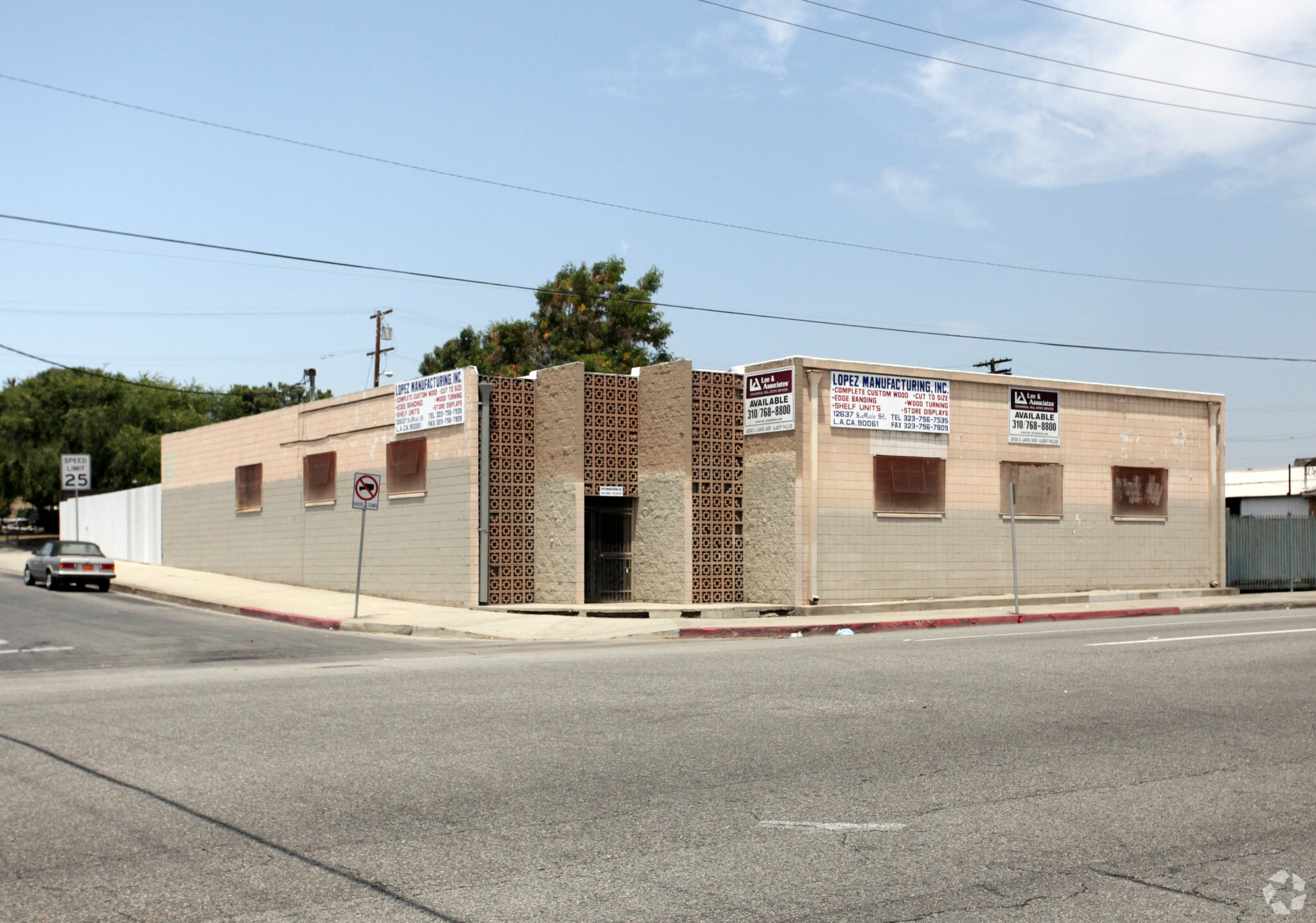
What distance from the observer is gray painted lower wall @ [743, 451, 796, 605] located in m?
25.0

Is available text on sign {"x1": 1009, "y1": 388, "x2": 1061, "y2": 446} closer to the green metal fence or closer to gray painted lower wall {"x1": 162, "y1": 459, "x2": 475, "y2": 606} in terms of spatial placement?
the green metal fence

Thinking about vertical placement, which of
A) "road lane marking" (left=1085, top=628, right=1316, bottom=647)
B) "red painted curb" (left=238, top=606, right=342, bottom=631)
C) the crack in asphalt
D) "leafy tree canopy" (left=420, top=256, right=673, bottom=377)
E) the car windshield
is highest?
"leafy tree canopy" (left=420, top=256, right=673, bottom=377)

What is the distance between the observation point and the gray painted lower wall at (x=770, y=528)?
2500 centimetres

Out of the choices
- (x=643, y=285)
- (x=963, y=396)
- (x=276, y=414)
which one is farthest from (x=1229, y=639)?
(x=643, y=285)

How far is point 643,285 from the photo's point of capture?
49.9 metres

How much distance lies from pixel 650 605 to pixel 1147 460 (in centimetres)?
1372

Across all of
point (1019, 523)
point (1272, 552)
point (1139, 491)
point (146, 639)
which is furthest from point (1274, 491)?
point (146, 639)

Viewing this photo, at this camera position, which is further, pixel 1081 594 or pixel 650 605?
pixel 1081 594

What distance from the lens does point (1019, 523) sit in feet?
90.3

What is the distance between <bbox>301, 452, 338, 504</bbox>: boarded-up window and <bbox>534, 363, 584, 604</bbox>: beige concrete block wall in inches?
275

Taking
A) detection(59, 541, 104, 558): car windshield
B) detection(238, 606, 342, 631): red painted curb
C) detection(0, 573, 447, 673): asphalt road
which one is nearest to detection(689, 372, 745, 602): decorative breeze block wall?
detection(0, 573, 447, 673): asphalt road

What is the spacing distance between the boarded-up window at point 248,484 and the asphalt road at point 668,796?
69.4 feet

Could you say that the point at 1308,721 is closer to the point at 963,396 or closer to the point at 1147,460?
the point at 963,396

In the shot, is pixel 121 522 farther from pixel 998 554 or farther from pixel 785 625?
pixel 998 554
